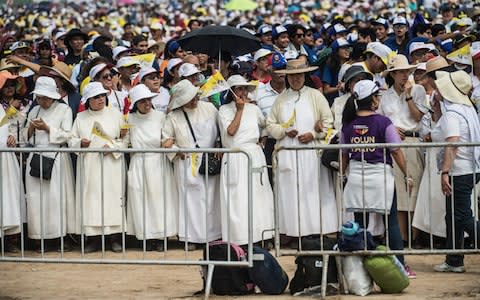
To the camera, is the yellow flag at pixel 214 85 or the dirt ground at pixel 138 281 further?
the yellow flag at pixel 214 85

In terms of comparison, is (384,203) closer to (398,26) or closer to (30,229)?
(30,229)

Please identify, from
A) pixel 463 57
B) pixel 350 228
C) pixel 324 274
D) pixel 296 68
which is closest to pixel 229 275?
pixel 324 274

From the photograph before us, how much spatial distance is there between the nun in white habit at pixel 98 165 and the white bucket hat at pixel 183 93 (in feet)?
2.39

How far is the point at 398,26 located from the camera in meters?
20.3

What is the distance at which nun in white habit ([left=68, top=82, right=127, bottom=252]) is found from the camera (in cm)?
Result: 1423

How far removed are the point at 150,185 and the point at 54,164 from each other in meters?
1.12

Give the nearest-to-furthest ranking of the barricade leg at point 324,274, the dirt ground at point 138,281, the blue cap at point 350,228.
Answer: the barricade leg at point 324,274 → the blue cap at point 350,228 → the dirt ground at point 138,281

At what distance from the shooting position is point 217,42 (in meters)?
16.6

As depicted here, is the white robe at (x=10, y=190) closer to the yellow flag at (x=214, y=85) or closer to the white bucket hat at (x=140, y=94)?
the white bucket hat at (x=140, y=94)

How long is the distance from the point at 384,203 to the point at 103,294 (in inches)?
109

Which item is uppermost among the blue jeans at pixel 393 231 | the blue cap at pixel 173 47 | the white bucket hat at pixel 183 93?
the blue cap at pixel 173 47

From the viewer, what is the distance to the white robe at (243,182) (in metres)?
13.8

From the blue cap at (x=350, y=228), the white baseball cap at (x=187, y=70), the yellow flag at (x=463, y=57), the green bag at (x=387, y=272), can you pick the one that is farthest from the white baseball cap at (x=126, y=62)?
the green bag at (x=387, y=272)

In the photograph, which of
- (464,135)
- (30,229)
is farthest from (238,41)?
(464,135)
